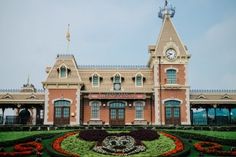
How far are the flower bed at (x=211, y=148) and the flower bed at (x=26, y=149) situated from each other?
10707mm

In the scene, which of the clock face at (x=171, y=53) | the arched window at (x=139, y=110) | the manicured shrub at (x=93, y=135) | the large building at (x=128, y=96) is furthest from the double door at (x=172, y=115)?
the manicured shrub at (x=93, y=135)

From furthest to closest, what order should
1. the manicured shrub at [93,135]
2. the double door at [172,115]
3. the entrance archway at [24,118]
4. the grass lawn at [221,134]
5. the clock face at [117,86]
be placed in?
the entrance archway at [24,118]
the clock face at [117,86]
the double door at [172,115]
the grass lawn at [221,134]
the manicured shrub at [93,135]

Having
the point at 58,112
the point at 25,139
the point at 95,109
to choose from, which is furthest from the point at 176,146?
the point at 58,112

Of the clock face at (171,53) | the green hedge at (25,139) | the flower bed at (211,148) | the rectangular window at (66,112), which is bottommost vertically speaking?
the flower bed at (211,148)

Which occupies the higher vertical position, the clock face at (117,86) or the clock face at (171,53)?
the clock face at (171,53)

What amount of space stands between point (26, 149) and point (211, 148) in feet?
40.7

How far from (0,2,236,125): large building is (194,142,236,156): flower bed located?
509 inches

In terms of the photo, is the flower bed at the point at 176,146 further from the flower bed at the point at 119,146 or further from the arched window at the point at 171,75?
the arched window at the point at 171,75

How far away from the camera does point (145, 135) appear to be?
2569 cm

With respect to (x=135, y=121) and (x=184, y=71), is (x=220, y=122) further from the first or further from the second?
(x=135, y=121)

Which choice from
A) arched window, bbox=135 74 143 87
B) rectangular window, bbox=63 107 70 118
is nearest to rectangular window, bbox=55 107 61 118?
rectangular window, bbox=63 107 70 118

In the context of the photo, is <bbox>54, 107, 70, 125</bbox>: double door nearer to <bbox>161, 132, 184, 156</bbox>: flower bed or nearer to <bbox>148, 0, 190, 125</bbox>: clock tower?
<bbox>148, 0, 190, 125</bbox>: clock tower

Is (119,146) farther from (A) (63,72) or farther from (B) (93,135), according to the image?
(A) (63,72)

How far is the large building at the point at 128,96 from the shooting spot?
37.6m
